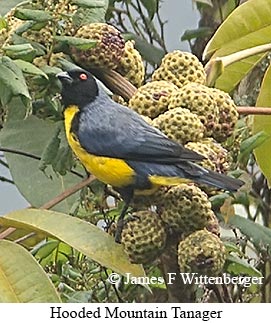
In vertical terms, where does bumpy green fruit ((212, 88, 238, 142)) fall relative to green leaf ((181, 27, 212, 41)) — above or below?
above

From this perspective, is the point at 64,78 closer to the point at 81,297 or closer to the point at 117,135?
the point at 117,135

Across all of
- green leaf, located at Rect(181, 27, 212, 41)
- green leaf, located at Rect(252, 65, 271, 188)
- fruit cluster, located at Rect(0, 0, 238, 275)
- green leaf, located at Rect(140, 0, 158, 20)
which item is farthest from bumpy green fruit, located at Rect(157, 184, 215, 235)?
green leaf, located at Rect(181, 27, 212, 41)

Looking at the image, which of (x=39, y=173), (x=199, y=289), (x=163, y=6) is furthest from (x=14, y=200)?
(x=163, y=6)

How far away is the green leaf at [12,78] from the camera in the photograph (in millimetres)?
520

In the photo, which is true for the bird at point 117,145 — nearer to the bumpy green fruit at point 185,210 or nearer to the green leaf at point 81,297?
the bumpy green fruit at point 185,210

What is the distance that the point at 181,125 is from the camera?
52cm

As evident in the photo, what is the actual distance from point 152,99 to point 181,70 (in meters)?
0.04

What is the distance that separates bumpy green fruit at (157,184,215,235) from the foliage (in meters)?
0.04

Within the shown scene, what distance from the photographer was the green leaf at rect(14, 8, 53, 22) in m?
0.53

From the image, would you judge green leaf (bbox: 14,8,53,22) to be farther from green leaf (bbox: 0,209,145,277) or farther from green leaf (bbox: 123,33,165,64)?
green leaf (bbox: 123,33,165,64)

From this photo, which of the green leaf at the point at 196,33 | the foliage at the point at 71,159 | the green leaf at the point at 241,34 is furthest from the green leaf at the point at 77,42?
the green leaf at the point at 196,33

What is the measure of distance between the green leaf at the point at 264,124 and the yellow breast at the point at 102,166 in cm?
20

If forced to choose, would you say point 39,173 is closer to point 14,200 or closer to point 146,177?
point 14,200

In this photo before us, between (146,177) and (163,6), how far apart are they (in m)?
0.48
